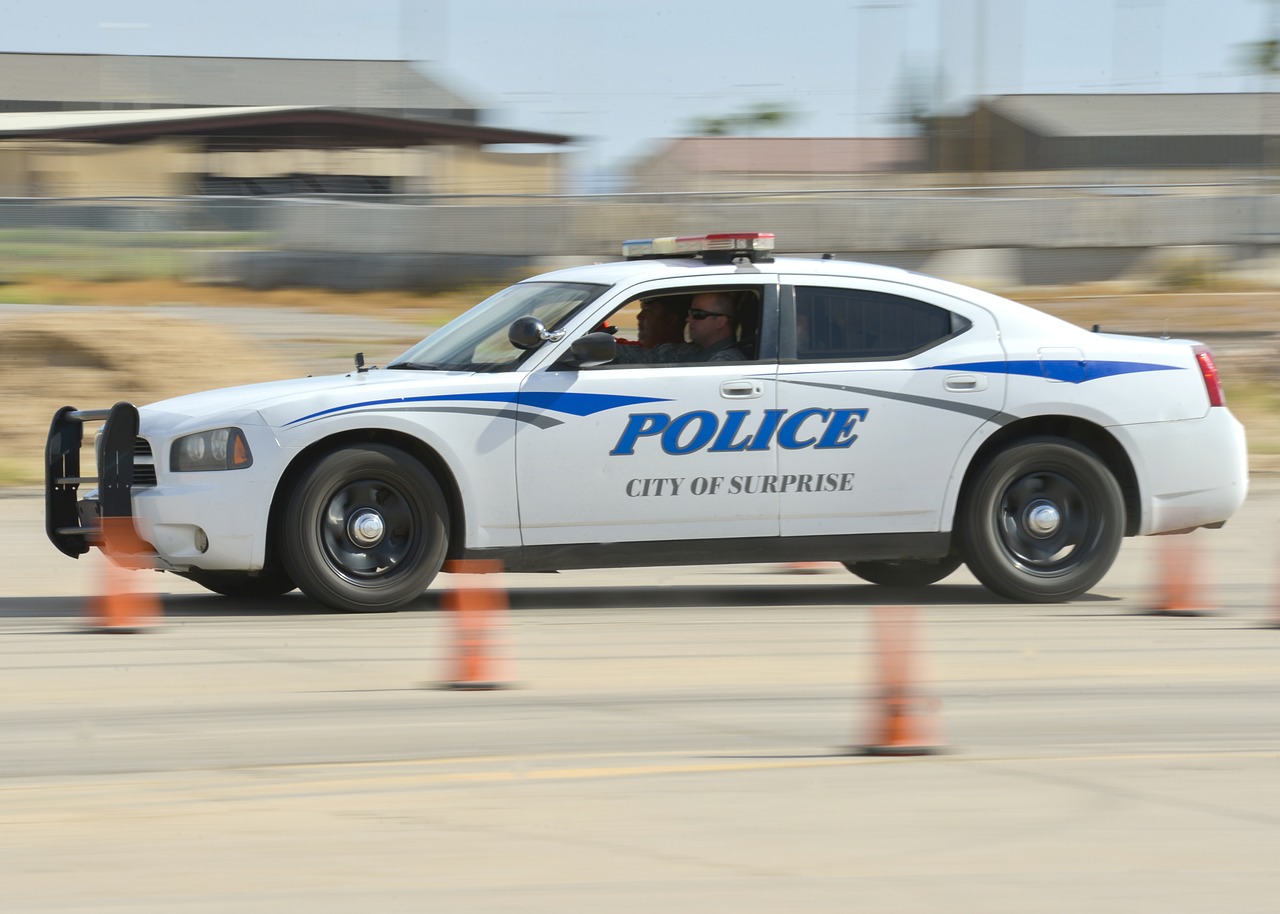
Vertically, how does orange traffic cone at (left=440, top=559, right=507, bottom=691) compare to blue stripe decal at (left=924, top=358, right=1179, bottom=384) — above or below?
below

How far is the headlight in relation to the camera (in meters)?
8.09

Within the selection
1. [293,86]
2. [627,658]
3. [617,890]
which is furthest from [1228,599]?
[293,86]

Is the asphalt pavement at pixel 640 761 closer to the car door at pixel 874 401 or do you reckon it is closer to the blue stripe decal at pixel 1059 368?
→ the car door at pixel 874 401

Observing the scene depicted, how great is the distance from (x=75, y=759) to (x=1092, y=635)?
457 cm

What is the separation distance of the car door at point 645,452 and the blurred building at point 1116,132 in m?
45.4

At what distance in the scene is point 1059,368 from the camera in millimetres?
8867

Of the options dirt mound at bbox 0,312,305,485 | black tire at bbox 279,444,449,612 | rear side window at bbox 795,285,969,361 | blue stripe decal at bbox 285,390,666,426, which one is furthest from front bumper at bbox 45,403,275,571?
dirt mound at bbox 0,312,305,485

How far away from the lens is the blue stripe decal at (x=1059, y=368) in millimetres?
8773

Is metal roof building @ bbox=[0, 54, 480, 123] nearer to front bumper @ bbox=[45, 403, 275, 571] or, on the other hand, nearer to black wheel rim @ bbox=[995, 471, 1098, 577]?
black wheel rim @ bbox=[995, 471, 1098, 577]

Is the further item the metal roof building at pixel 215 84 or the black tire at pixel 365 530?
the metal roof building at pixel 215 84

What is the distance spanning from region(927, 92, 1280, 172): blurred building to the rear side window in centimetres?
4478

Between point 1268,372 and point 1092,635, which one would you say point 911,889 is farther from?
point 1268,372

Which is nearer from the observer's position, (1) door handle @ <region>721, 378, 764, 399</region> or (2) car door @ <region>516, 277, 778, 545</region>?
(2) car door @ <region>516, 277, 778, 545</region>

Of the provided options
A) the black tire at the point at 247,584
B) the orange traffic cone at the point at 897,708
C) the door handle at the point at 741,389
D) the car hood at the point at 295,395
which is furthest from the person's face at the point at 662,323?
the orange traffic cone at the point at 897,708
